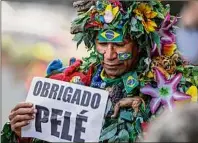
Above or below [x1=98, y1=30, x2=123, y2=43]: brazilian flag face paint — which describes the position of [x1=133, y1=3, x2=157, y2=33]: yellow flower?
above

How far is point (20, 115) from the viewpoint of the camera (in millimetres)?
2305

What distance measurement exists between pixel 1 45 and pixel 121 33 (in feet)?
1.94

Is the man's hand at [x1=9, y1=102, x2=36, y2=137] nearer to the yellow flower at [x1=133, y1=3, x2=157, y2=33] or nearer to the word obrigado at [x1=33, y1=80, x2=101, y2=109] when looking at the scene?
the word obrigado at [x1=33, y1=80, x2=101, y2=109]

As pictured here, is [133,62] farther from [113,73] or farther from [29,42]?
[29,42]

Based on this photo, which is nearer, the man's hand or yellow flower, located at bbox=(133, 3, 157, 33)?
yellow flower, located at bbox=(133, 3, 157, 33)

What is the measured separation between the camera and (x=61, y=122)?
222cm

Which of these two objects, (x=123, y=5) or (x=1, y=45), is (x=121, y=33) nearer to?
(x=123, y=5)

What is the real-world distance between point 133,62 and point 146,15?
224mm

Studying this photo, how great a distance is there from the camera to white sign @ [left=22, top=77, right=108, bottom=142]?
2.21m

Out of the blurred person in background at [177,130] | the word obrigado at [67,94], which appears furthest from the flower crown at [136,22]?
the blurred person in background at [177,130]

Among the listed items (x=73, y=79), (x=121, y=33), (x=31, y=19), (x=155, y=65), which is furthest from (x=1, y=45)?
(x=155, y=65)

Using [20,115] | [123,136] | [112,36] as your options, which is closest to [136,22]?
[112,36]

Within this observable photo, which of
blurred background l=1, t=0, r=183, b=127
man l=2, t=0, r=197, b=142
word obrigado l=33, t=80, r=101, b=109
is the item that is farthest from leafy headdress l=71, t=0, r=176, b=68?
word obrigado l=33, t=80, r=101, b=109

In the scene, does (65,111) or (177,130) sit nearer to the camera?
(177,130)
